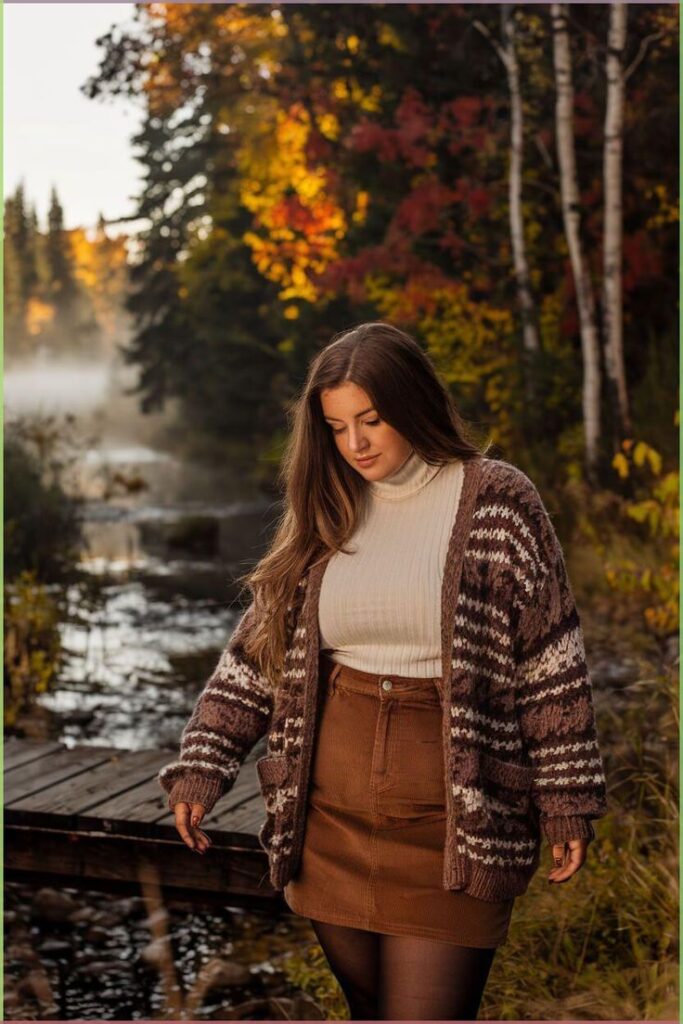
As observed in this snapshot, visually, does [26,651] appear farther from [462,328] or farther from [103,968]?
[462,328]

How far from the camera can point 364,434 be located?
94.6 inches

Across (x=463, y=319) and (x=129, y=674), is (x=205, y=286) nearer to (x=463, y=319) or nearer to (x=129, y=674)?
(x=463, y=319)

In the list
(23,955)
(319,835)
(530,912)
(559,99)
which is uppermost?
(559,99)

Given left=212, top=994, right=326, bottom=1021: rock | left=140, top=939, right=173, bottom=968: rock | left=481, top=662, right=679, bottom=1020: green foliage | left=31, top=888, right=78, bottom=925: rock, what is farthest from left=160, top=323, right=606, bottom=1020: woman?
left=31, top=888, right=78, bottom=925: rock

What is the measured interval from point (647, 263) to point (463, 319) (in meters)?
1.26

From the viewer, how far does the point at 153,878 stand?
12.5ft

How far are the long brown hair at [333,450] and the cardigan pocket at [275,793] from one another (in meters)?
0.16

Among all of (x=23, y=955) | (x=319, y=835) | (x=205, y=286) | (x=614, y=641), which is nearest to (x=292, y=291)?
(x=205, y=286)

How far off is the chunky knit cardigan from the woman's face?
0.45 feet

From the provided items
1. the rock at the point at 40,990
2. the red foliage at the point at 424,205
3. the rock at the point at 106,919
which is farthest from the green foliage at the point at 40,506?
the rock at the point at 40,990

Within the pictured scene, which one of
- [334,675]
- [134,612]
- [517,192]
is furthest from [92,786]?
[517,192]

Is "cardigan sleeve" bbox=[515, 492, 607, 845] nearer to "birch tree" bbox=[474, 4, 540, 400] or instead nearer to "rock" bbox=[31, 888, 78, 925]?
"rock" bbox=[31, 888, 78, 925]

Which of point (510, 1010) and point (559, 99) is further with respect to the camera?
point (559, 99)

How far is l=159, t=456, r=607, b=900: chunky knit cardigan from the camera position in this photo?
2.26m
